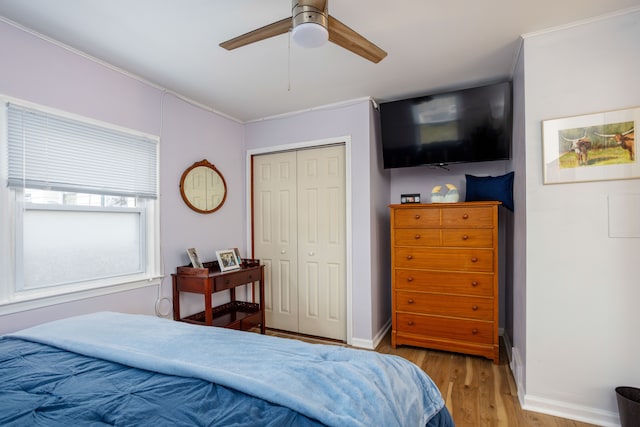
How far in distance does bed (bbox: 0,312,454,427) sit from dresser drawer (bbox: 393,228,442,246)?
1.69 metres

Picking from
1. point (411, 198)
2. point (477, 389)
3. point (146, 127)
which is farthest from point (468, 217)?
point (146, 127)

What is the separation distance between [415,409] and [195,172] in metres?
2.71

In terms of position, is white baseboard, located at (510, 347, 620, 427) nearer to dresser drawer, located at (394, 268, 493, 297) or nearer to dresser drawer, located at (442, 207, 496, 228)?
dresser drawer, located at (394, 268, 493, 297)

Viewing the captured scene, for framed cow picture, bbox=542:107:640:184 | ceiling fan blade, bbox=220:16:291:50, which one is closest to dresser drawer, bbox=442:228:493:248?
framed cow picture, bbox=542:107:640:184

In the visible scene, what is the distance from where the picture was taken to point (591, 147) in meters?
1.90

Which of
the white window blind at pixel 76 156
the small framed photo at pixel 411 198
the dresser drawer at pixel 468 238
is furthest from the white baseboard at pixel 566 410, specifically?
the white window blind at pixel 76 156

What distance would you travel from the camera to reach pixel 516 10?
1831 mm

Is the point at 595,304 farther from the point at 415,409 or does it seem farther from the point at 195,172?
the point at 195,172

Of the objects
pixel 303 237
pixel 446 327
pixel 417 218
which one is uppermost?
pixel 417 218

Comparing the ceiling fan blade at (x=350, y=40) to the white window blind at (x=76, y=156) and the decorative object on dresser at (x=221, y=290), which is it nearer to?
the white window blind at (x=76, y=156)

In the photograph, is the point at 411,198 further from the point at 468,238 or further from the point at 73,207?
the point at 73,207

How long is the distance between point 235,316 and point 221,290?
0.51 metres

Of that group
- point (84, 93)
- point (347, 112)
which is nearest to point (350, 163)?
point (347, 112)

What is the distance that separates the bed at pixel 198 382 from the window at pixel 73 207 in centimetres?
62
